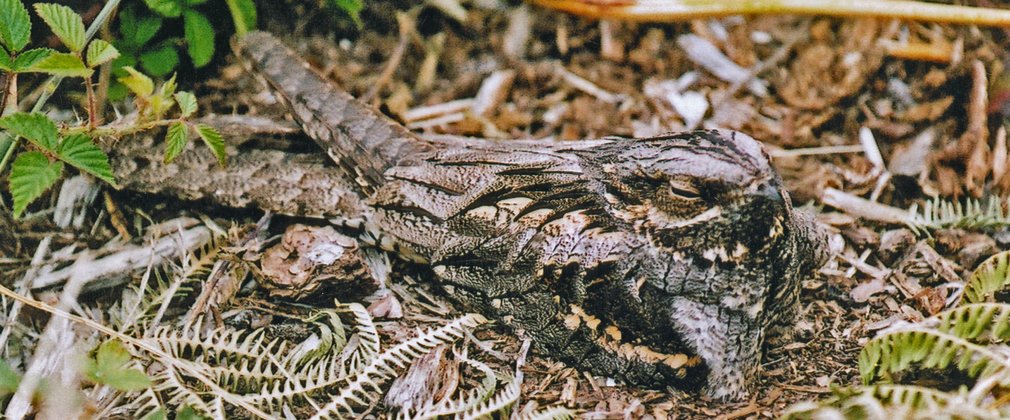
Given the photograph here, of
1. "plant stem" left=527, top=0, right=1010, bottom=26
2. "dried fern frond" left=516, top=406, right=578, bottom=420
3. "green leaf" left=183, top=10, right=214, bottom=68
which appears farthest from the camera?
"plant stem" left=527, top=0, right=1010, bottom=26

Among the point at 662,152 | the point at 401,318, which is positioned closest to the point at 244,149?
the point at 401,318

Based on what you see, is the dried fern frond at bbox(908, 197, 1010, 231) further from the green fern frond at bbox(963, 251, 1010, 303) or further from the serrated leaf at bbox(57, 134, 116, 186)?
the serrated leaf at bbox(57, 134, 116, 186)

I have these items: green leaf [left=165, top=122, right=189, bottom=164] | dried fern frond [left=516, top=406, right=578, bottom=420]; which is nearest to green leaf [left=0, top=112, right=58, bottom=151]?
green leaf [left=165, top=122, right=189, bottom=164]

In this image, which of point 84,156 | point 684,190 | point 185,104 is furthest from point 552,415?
point 84,156

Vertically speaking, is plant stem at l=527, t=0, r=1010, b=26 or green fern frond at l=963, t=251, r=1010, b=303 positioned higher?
plant stem at l=527, t=0, r=1010, b=26

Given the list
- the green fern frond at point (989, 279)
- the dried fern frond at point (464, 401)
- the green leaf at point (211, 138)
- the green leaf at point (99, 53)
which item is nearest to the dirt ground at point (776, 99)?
the dried fern frond at point (464, 401)

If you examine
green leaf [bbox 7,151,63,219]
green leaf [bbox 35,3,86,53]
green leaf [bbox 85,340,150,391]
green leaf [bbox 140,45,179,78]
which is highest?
green leaf [bbox 35,3,86,53]

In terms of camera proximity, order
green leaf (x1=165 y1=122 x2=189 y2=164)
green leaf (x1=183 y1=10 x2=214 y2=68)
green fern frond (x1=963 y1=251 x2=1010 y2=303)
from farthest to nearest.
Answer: green leaf (x1=183 y1=10 x2=214 y2=68), green leaf (x1=165 y1=122 x2=189 y2=164), green fern frond (x1=963 y1=251 x2=1010 y2=303)

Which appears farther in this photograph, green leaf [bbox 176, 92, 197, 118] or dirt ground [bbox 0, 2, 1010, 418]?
dirt ground [bbox 0, 2, 1010, 418]
